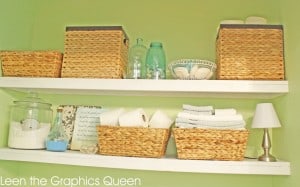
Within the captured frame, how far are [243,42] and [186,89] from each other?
323 millimetres

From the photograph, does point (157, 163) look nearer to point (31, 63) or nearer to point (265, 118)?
point (265, 118)

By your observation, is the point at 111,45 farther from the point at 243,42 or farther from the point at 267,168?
the point at 267,168

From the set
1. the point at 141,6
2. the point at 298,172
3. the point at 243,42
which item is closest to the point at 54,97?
the point at 141,6

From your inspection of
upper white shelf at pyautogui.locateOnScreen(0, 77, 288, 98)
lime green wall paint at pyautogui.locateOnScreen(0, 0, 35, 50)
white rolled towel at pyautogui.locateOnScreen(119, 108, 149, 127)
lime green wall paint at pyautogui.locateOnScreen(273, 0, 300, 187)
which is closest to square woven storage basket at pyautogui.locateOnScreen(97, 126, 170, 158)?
white rolled towel at pyautogui.locateOnScreen(119, 108, 149, 127)

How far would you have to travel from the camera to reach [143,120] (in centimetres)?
124

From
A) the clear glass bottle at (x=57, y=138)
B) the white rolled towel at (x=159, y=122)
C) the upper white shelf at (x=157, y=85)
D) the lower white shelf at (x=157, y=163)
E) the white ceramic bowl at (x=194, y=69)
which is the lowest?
the lower white shelf at (x=157, y=163)

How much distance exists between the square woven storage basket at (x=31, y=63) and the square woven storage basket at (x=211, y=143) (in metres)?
0.64

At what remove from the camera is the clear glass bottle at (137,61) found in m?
1.36

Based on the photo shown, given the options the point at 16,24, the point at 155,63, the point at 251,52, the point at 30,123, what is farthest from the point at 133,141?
the point at 16,24

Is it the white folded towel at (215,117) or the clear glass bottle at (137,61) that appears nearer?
the white folded towel at (215,117)

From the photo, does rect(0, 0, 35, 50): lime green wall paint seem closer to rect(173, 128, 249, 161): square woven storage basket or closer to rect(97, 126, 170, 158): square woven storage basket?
rect(97, 126, 170, 158): square woven storage basket

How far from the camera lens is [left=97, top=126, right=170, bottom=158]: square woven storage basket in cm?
117

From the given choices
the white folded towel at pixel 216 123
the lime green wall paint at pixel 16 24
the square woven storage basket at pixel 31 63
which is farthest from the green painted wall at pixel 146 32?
the white folded towel at pixel 216 123

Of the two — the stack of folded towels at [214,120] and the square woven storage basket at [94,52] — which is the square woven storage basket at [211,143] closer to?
the stack of folded towels at [214,120]
